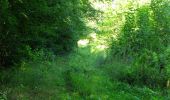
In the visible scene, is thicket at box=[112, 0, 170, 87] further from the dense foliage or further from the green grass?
the green grass

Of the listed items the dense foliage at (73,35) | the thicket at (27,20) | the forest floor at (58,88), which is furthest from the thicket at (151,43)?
the thicket at (27,20)

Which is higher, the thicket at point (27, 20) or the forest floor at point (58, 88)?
the thicket at point (27, 20)

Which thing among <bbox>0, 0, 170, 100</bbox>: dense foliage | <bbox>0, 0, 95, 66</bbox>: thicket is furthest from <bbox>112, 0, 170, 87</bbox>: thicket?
<bbox>0, 0, 95, 66</bbox>: thicket

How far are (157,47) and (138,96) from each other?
400 cm

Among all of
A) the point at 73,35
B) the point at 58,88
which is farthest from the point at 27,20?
the point at 73,35

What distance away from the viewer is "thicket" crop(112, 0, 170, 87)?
1691 cm

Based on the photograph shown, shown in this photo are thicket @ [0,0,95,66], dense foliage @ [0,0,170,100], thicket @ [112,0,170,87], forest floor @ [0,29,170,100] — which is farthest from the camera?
thicket @ [112,0,170,87]

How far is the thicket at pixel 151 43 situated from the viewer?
1691 centimetres

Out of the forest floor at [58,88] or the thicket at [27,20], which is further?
the forest floor at [58,88]

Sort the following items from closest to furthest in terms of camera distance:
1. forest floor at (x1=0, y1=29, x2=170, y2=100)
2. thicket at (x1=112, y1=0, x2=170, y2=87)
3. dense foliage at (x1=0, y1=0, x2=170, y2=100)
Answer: dense foliage at (x1=0, y1=0, x2=170, y2=100)
forest floor at (x1=0, y1=29, x2=170, y2=100)
thicket at (x1=112, y1=0, x2=170, y2=87)

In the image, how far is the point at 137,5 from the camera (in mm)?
19328

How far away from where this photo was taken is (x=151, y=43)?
56.1 ft

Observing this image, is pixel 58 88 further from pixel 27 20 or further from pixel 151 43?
pixel 151 43

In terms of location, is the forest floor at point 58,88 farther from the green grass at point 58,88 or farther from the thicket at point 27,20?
the thicket at point 27,20
